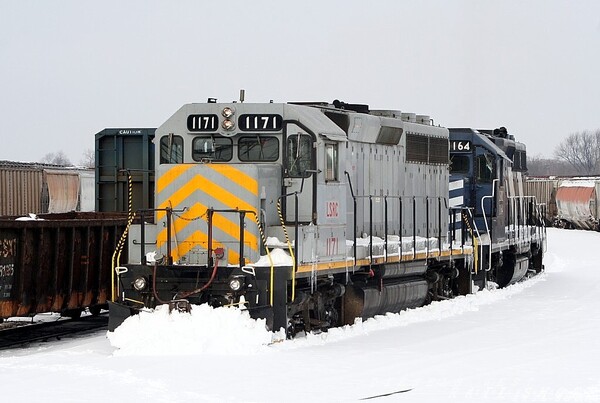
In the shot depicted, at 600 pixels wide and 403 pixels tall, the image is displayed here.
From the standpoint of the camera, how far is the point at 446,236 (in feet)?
63.1

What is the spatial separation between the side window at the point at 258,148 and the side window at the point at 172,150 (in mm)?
759

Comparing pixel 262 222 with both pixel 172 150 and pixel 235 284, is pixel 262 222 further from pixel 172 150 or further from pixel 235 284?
pixel 172 150

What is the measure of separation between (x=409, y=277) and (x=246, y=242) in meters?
5.29

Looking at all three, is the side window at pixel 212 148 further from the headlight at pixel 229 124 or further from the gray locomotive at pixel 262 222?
the headlight at pixel 229 124

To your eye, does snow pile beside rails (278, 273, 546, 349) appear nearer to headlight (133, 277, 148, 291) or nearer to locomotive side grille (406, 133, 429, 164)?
headlight (133, 277, 148, 291)

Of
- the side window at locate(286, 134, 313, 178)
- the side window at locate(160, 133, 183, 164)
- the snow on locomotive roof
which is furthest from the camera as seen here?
the snow on locomotive roof

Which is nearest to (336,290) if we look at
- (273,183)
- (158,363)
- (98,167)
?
(273,183)

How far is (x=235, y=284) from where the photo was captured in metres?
12.3

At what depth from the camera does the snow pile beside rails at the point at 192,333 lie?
11672mm

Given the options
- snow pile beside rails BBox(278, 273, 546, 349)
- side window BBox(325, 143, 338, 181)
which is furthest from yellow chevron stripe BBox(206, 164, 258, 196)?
snow pile beside rails BBox(278, 273, 546, 349)

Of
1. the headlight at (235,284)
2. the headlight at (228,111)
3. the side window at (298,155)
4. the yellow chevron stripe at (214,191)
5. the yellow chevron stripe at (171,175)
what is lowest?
the headlight at (235,284)

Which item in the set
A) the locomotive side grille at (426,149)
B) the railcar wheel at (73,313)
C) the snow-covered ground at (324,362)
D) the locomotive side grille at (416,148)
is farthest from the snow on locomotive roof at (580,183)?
the railcar wheel at (73,313)

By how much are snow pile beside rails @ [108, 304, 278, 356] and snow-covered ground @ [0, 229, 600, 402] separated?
0.04ft

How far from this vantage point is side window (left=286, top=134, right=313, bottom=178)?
1337 centimetres
